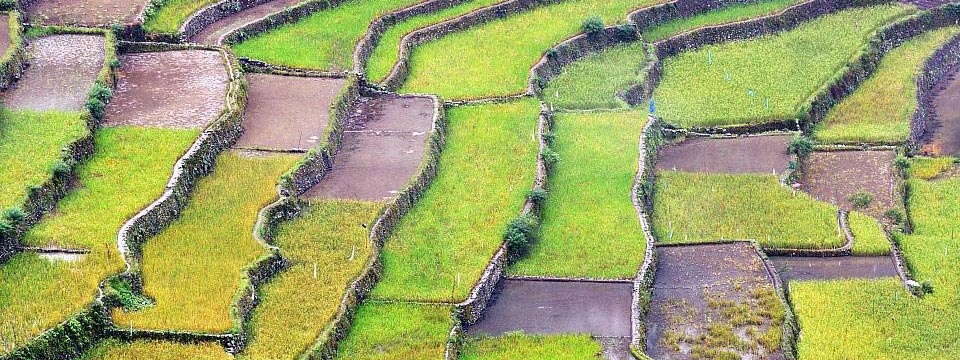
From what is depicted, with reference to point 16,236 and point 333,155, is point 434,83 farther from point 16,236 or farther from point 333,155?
point 16,236

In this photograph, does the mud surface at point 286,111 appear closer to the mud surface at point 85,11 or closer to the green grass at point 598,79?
the mud surface at point 85,11

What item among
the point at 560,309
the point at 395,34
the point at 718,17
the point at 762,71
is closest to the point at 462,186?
the point at 560,309

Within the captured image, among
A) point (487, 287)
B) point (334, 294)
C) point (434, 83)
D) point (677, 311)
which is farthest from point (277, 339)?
point (434, 83)

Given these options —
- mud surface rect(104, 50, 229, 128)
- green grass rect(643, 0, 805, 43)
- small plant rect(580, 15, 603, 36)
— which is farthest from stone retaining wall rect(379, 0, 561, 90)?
mud surface rect(104, 50, 229, 128)

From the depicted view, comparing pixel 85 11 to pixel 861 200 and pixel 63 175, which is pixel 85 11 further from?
pixel 861 200

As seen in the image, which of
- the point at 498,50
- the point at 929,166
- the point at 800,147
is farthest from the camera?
the point at 498,50

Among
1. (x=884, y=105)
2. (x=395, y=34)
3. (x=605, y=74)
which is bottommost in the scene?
(x=884, y=105)

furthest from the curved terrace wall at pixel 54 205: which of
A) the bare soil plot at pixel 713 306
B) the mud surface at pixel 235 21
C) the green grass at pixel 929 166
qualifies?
the green grass at pixel 929 166
